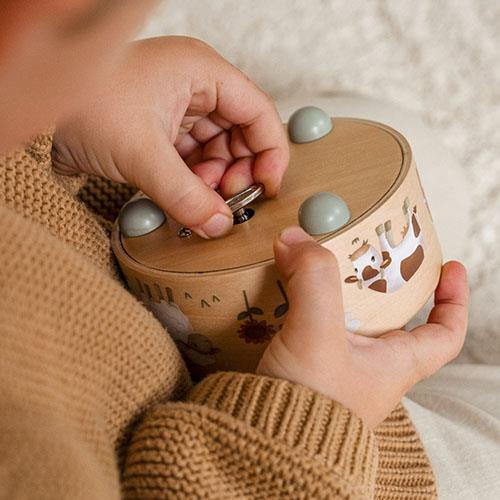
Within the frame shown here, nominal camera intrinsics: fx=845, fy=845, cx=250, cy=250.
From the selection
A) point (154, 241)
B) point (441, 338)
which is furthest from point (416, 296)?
point (154, 241)

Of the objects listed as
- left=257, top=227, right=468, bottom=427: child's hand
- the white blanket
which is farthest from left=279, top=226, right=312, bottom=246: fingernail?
the white blanket

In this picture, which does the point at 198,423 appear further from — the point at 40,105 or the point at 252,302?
the point at 40,105

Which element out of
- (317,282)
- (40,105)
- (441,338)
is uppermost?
(40,105)

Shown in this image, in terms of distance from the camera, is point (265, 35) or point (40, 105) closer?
point (40, 105)

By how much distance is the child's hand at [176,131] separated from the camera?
0.49 meters

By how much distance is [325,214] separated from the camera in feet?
1.54

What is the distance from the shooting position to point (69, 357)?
433 mm

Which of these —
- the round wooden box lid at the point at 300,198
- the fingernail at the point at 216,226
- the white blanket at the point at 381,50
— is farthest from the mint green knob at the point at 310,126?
the white blanket at the point at 381,50

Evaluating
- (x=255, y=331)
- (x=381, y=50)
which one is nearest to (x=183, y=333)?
(x=255, y=331)

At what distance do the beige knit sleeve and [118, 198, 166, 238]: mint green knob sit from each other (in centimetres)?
13

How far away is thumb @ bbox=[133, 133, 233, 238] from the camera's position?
1.60 feet

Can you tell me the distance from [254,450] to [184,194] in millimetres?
154

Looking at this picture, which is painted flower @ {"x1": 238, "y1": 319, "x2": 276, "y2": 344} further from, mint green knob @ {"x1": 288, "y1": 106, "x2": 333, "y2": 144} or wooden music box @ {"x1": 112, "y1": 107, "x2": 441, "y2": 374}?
mint green knob @ {"x1": 288, "y1": 106, "x2": 333, "y2": 144}

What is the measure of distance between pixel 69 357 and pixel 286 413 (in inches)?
4.5
